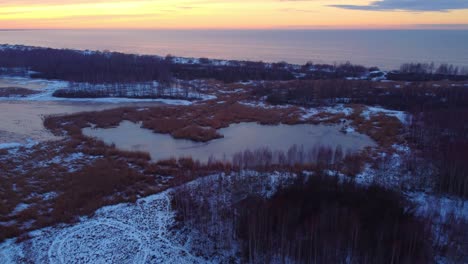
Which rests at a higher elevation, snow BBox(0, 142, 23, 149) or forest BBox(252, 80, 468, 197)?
forest BBox(252, 80, 468, 197)

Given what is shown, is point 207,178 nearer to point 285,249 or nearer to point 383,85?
point 285,249

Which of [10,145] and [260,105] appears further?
[260,105]

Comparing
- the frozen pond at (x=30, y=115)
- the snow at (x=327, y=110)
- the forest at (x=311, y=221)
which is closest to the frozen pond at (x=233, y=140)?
the snow at (x=327, y=110)

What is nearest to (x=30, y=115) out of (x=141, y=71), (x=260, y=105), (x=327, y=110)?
(x=260, y=105)

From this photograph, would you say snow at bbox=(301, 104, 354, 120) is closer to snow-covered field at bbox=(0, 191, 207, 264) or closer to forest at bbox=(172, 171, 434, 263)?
A: forest at bbox=(172, 171, 434, 263)

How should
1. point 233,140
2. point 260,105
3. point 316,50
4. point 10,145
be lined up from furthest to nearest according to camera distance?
1. point 316,50
2. point 260,105
3. point 233,140
4. point 10,145

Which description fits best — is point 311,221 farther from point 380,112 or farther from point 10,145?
point 380,112

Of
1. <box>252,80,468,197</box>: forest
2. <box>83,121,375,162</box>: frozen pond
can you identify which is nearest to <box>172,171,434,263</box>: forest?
<box>252,80,468,197</box>: forest

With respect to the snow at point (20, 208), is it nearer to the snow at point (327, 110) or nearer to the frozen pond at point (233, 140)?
the frozen pond at point (233, 140)

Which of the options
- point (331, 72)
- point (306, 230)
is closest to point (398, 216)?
point (306, 230)
